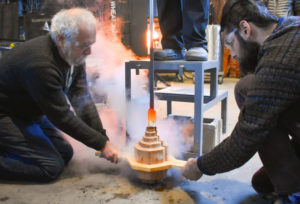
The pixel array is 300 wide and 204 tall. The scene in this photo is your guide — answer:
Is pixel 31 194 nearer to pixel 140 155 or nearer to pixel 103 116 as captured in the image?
pixel 140 155

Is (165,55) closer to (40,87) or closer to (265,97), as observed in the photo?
(40,87)

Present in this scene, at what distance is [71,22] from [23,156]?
2.34 ft

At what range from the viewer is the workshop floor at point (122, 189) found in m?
1.27

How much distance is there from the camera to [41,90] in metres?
1.28

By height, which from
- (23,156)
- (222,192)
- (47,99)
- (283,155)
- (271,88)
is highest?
(271,88)

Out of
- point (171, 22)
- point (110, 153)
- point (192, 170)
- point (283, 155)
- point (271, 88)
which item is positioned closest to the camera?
point (271, 88)

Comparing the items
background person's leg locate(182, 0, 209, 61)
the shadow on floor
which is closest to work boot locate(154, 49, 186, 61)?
background person's leg locate(182, 0, 209, 61)

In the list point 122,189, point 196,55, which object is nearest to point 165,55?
point 196,55

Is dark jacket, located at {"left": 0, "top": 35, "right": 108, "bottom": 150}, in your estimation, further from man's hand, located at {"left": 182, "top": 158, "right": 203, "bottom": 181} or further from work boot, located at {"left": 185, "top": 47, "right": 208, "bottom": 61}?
work boot, located at {"left": 185, "top": 47, "right": 208, "bottom": 61}

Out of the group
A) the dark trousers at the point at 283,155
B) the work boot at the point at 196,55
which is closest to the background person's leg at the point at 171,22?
the work boot at the point at 196,55

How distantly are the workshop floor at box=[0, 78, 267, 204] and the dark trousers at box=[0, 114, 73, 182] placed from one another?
5 cm

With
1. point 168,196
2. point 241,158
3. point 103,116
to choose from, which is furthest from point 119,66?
point 241,158

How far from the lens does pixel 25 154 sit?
1454 millimetres

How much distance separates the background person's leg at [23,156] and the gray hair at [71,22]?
1.66 ft
